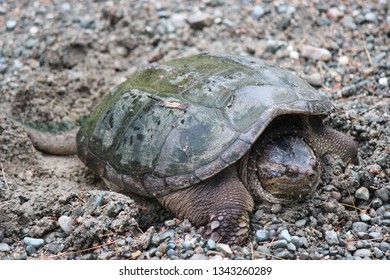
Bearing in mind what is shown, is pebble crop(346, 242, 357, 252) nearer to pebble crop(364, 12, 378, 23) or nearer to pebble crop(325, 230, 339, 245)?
pebble crop(325, 230, 339, 245)

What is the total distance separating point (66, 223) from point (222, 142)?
1152 millimetres

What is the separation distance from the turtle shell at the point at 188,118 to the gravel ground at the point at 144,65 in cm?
28

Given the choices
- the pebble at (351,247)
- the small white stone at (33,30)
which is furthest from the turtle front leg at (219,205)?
the small white stone at (33,30)

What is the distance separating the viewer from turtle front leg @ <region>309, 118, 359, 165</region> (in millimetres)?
4113

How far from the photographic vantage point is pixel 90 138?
445cm

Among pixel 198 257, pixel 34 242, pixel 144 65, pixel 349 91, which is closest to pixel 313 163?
pixel 198 257

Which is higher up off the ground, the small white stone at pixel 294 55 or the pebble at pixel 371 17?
the pebble at pixel 371 17

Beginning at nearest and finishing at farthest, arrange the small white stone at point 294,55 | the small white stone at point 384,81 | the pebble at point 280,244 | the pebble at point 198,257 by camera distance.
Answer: the pebble at point 198,257, the pebble at point 280,244, the small white stone at point 384,81, the small white stone at point 294,55

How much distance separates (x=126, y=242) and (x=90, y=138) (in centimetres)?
119

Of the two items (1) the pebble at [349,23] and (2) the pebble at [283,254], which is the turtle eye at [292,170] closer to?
(2) the pebble at [283,254]

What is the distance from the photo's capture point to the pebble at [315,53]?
5.54m

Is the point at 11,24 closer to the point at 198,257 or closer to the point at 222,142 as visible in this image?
the point at 222,142

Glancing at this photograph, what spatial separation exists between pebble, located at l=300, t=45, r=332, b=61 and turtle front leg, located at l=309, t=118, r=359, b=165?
5.03ft

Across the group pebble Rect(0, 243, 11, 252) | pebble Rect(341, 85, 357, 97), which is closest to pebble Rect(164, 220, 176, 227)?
pebble Rect(0, 243, 11, 252)
